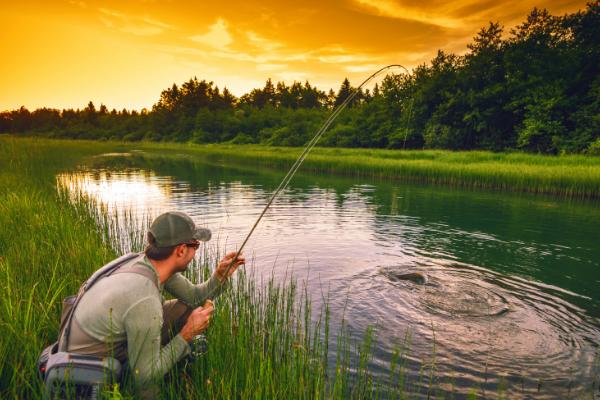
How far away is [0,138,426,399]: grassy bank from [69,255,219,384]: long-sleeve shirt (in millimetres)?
298

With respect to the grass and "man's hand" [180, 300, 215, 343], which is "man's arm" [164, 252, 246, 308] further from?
"man's hand" [180, 300, 215, 343]

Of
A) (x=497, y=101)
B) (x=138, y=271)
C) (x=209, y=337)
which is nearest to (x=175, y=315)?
(x=209, y=337)

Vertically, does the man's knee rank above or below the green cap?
below

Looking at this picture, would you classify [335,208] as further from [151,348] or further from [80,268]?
[151,348]

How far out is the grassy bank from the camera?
297 cm

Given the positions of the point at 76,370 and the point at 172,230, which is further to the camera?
the point at 172,230

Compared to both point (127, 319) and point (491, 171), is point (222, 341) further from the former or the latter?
point (491, 171)

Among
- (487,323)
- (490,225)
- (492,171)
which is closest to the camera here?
(487,323)

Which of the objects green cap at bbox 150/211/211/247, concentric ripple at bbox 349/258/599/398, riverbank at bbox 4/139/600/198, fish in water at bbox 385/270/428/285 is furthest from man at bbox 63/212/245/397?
riverbank at bbox 4/139/600/198

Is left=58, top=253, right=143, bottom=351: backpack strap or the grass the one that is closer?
left=58, top=253, right=143, bottom=351: backpack strap

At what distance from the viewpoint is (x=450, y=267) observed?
30.7 ft

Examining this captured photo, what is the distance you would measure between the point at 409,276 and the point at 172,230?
6783 mm

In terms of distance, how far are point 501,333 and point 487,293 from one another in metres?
1.79

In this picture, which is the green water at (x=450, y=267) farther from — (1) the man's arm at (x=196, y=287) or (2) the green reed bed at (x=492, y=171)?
(1) the man's arm at (x=196, y=287)
